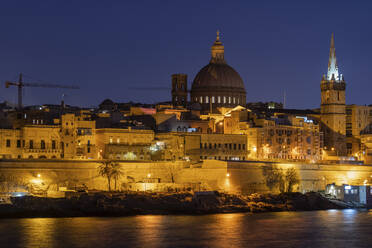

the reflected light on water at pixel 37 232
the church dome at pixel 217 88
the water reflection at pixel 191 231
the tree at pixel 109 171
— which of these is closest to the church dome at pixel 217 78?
the church dome at pixel 217 88

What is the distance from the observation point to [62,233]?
4291 centimetres

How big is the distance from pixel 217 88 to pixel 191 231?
143 ft

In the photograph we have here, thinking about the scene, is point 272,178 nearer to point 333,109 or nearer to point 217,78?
point 333,109

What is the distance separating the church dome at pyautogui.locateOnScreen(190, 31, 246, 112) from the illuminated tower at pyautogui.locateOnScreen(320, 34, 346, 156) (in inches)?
345

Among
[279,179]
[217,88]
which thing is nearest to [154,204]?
[279,179]

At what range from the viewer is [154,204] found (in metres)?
51.9

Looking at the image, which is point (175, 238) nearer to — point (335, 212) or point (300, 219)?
point (300, 219)

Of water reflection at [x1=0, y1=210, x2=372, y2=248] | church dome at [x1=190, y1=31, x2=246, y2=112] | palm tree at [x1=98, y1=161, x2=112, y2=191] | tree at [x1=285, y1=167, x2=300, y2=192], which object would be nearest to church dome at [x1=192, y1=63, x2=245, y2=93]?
church dome at [x1=190, y1=31, x2=246, y2=112]

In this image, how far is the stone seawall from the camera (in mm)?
53469

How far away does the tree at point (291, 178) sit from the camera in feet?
199

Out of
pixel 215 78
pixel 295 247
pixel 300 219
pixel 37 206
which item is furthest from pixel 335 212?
pixel 215 78

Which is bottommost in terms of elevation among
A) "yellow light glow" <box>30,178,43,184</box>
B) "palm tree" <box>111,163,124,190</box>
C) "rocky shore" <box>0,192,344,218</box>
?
"rocky shore" <box>0,192,344,218</box>

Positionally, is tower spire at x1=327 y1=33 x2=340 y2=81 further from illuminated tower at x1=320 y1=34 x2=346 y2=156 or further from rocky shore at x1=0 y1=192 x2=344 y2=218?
rocky shore at x1=0 y1=192 x2=344 y2=218

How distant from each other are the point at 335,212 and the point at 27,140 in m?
23.4
